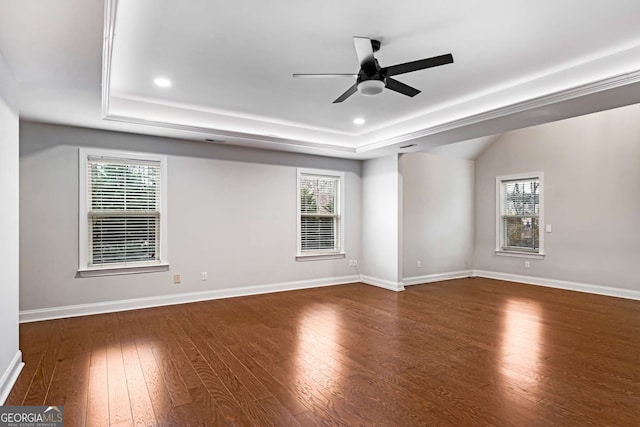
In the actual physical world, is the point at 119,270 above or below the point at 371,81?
below

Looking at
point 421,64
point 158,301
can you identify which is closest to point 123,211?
point 158,301

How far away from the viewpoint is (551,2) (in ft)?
8.03

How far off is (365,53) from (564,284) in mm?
5845

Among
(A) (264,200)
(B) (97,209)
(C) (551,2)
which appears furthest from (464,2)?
(B) (97,209)

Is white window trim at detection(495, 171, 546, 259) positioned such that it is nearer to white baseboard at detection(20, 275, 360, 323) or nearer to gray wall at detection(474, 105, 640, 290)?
gray wall at detection(474, 105, 640, 290)

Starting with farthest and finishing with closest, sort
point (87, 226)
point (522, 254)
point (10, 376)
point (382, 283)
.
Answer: point (522, 254) → point (382, 283) → point (87, 226) → point (10, 376)

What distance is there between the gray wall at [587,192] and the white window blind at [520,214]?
229 millimetres

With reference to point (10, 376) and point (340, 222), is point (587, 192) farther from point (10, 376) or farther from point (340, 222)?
point (10, 376)

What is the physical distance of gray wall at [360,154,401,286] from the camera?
6180 mm

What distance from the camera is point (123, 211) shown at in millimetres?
4762

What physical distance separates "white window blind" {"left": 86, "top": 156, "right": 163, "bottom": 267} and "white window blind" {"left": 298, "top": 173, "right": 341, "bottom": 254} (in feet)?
7.71

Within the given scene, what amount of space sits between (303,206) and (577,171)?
4.77 metres

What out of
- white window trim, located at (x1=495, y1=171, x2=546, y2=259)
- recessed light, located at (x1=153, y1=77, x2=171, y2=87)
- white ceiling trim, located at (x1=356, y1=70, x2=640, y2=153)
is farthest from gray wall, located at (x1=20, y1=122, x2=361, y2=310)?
white window trim, located at (x1=495, y1=171, x2=546, y2=259)

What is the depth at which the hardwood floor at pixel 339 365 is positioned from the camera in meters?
2.26
